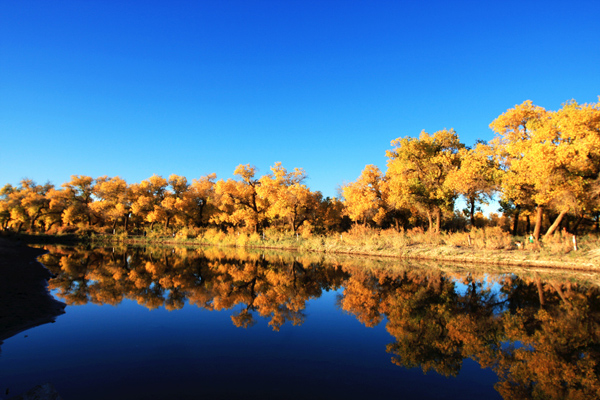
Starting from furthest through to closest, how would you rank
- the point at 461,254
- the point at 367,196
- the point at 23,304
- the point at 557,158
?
the point at 367,196, the point at 461,254, the point at 557,158, the point at 23,304

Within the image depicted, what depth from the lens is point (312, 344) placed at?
7078mm

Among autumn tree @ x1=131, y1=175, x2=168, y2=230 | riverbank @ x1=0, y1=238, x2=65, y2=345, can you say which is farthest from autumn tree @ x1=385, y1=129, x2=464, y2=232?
autumn tree @ x1=131, y1=175, x2=168, y2=230

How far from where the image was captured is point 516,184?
24.6 metres

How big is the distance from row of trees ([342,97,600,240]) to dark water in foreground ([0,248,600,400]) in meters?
12.4

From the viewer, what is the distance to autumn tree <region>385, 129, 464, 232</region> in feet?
98.0

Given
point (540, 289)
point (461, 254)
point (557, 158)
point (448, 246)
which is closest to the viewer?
point (540, 289)

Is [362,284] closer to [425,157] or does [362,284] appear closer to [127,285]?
[127,285]

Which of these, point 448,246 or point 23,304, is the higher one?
point 23,304

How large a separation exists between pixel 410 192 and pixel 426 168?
282 cm

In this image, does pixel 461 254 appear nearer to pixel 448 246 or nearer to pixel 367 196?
pixel 448 246

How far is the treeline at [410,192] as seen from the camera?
21953 millimetres

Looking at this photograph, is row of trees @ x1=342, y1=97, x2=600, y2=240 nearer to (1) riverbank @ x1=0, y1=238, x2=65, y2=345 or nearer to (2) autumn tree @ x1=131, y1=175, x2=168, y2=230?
(1) riverbank @ x1=0, y1=238, x2=65, y2=345

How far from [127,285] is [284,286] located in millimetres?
6355

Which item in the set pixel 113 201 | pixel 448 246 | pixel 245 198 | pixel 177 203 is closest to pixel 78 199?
pixel 113 201
